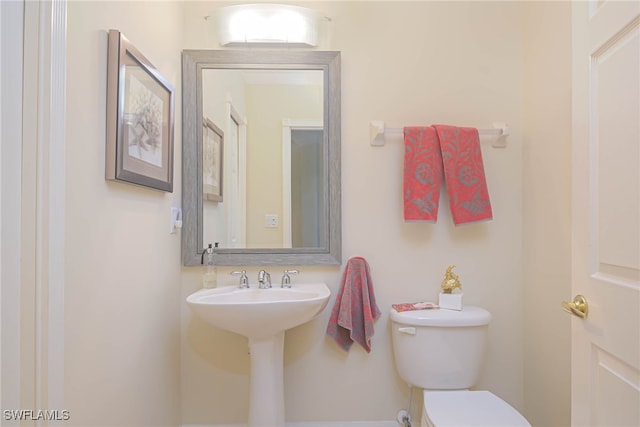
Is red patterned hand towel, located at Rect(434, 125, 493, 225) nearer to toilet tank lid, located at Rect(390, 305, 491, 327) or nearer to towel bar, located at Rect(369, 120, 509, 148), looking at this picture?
towel bar, located at Rect(369, 120, 509, 148)

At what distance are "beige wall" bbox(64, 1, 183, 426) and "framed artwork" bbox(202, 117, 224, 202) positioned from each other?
198mm

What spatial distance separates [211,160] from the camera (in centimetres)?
180

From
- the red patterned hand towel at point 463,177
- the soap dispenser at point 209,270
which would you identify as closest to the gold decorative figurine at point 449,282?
the red patterned hand towel at point 463,177

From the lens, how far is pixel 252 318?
1.39 meters

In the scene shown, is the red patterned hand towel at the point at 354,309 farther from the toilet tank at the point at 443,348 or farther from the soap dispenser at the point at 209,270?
the soap dispenser at the point at 209,270

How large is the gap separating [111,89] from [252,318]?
0.91 metres

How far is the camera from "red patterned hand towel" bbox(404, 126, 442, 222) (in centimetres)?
168

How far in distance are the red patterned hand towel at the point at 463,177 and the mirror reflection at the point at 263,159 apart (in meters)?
0.59

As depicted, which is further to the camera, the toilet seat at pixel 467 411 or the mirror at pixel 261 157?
the mirror at pixel 261 157


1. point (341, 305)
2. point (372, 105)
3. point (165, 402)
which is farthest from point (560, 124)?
point (165, 402)

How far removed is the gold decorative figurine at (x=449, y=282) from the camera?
1716 mm

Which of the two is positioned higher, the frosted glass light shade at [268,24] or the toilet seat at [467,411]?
the frosted glass light shade at [268,24]

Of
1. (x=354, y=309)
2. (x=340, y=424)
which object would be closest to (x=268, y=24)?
(x=354, y=309)

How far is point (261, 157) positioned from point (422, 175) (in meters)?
0.78
